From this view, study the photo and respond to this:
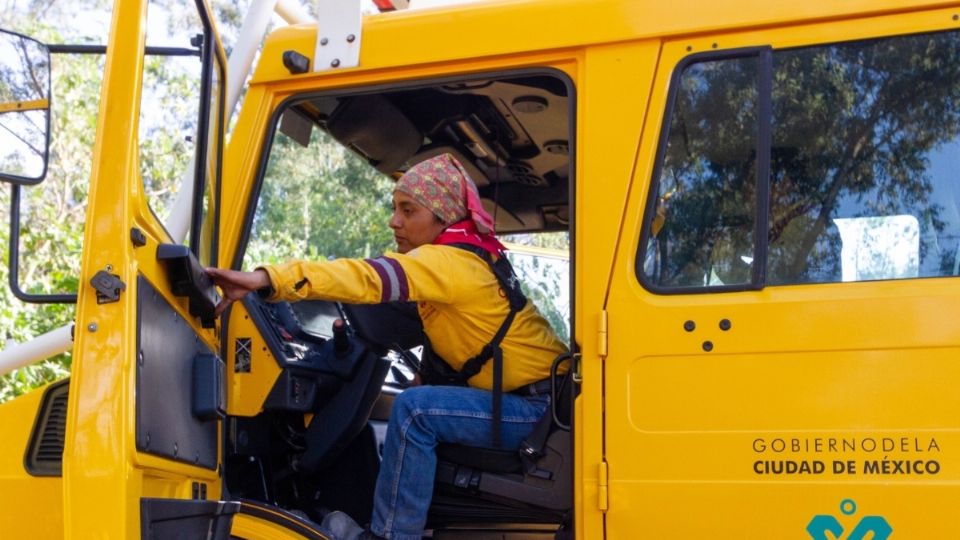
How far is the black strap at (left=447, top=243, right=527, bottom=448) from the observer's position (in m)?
3.36

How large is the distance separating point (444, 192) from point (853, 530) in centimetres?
168

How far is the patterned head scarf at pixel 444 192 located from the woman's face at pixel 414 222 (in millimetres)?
25

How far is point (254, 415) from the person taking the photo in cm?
347

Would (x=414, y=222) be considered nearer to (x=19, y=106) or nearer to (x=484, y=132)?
(x=484, y=132)

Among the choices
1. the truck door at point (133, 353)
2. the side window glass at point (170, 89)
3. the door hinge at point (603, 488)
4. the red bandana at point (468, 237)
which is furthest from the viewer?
the red bandana at point (468, 237)

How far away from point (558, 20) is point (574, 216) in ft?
1.87

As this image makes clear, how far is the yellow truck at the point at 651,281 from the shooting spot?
8.22 feet

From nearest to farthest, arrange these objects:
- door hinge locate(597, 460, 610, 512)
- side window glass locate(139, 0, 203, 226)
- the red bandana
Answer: side window glass locate(139, 0, 203, 226) < door hinge locate(597, 460, 610, 512) < the red bandana

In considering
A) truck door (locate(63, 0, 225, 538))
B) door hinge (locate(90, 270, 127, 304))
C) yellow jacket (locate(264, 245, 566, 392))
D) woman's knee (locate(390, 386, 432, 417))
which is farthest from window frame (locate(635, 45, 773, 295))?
door hinge (locate(90, 270, 127, 304))

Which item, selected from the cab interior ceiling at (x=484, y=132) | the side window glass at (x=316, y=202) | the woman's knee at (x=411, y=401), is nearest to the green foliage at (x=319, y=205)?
the side window glass at (x=316, y=202)

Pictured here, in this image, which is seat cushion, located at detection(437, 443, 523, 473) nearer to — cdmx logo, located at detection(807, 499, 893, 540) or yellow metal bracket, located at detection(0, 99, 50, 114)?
cdmx logo, located at detection(807, 499, 893, 540)

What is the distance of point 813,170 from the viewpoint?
2932 millimetres

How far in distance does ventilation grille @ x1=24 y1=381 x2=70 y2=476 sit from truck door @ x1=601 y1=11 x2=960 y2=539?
4.46ft

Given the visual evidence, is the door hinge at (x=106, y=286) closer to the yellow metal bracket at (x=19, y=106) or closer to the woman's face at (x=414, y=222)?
the yellow metal bracket at (x=19, y=106)
